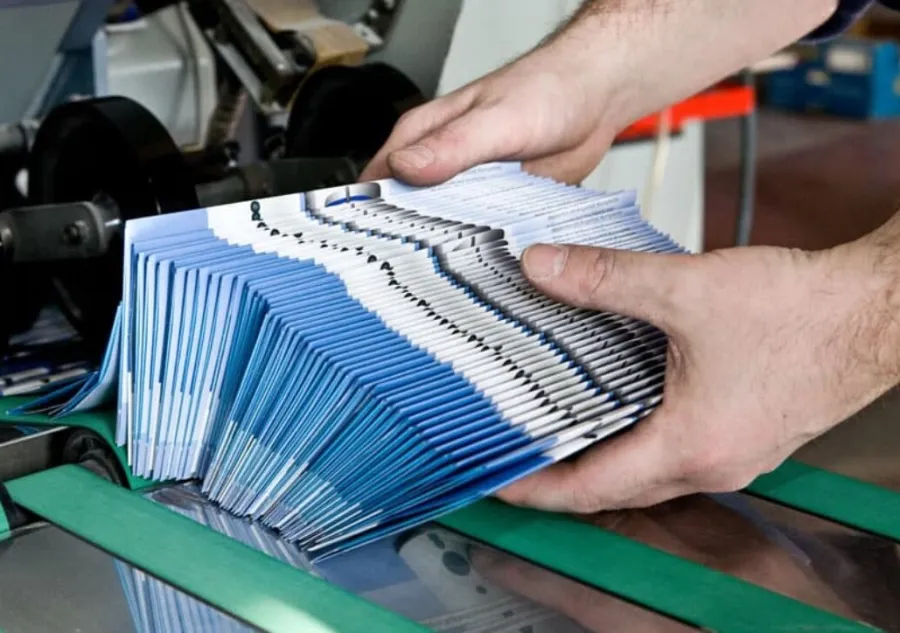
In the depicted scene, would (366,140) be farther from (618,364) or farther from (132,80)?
(618,364)

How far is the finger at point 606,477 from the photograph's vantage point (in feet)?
2.45

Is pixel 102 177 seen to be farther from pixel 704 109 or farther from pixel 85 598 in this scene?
pixel 704 109

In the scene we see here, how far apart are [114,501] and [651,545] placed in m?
0.35

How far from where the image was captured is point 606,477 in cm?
74

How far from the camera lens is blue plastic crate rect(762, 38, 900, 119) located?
5.10 meters

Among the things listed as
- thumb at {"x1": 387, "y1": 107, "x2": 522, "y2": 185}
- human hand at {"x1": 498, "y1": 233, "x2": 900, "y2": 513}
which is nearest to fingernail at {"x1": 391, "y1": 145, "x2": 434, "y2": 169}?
thumb at {"x1": 387, "y1": 107, "x2": 522, "y2": 185}

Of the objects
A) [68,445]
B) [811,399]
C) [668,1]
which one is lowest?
[68,445]

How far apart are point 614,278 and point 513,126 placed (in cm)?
33

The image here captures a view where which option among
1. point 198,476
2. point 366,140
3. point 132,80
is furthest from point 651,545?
point 132,80

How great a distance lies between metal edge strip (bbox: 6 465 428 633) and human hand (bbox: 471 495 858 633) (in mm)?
101

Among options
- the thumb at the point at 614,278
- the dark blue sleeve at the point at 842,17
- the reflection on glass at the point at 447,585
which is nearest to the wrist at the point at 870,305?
the thumb at the point at 614,278

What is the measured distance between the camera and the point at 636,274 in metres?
0.75

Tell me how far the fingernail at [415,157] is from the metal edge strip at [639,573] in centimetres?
30

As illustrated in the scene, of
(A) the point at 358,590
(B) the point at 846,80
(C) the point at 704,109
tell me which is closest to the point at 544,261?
(A) the point at 358,590
